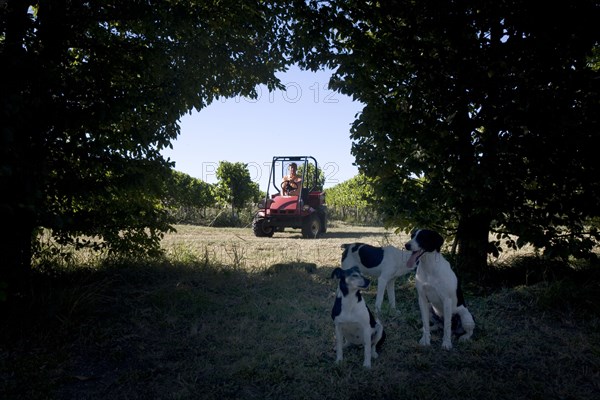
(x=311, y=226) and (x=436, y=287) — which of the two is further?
(x=311, y=226)

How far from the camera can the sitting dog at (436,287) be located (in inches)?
158

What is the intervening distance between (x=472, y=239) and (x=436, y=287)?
88.6 inches

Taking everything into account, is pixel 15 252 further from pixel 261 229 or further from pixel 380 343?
pixel 261 229

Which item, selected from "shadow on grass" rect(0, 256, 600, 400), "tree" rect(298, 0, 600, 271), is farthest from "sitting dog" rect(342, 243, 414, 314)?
"tree" rect(298, 0, 600, 271)

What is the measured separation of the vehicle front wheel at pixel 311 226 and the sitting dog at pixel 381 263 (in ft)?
24.6

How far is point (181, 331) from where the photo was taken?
4379mm

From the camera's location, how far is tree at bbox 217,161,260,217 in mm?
20016

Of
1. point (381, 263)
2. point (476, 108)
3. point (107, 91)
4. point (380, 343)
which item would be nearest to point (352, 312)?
point (380, 343)

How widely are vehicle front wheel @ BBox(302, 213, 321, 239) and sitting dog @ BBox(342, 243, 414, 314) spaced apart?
750 centimetres

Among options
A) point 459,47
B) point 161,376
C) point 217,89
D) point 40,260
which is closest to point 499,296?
point 459,47

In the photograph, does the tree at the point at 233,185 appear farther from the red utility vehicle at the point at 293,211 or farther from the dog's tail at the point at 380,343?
the dog's tail at the point at 380,343

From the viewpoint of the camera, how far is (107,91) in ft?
15.2

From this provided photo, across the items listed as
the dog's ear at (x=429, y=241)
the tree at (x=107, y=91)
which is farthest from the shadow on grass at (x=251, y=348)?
the dog's ear at (x=429, y=241)

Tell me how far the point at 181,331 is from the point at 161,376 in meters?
0.93
